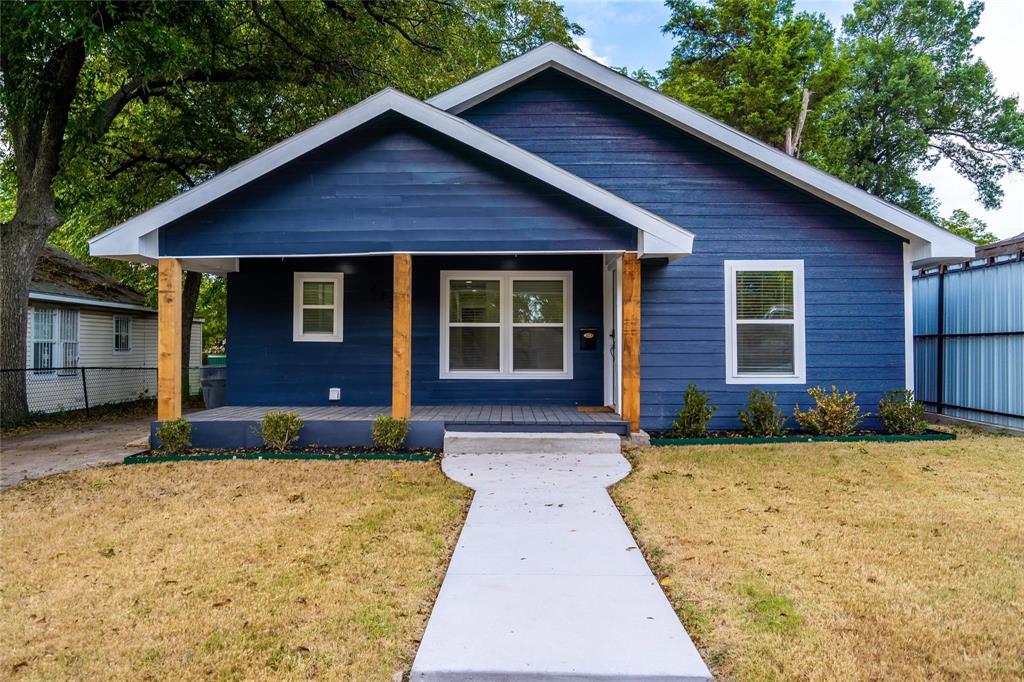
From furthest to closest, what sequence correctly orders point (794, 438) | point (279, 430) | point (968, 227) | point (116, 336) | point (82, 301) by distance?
point (968, 227)
point (116, 336)
point (82, 301)
point (794, 438)
point (279, 430)

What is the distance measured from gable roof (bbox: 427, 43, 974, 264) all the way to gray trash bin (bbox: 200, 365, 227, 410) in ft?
17.7

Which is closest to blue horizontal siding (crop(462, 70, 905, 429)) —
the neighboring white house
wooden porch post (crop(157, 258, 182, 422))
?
wooden porch post (crop(157, 258, 182, 422))

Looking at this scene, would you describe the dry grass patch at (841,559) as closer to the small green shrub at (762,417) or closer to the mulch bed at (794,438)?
the mulch bed at (794,438)

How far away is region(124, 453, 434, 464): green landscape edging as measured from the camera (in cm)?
689

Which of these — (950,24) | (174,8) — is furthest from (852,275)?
(950,24)

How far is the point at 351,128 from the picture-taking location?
712cm

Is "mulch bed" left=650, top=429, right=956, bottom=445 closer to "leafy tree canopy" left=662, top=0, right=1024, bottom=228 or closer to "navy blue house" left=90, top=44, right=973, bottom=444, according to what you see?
"navy blue house" left=90, top=44, right=973, bottom=444

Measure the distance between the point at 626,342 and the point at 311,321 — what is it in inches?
199

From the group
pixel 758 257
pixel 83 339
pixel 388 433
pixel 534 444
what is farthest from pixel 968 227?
pixel 83 339

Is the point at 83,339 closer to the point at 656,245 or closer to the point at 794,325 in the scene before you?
the point at 656,245

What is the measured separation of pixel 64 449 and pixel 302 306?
3704 millimetres

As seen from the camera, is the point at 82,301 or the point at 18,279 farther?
the point at 82,301

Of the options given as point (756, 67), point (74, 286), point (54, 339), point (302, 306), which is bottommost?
point (54, 339)

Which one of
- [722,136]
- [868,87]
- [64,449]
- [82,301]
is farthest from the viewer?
[868,87]
